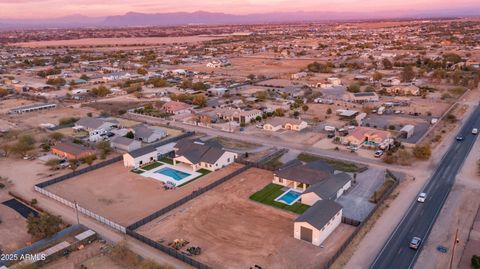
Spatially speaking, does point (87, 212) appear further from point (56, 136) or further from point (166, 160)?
point (56, 136)

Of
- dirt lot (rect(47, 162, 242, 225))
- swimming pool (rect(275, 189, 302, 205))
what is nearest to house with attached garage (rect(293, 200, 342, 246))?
swimming pool (rect(275, 189, 302, 205))

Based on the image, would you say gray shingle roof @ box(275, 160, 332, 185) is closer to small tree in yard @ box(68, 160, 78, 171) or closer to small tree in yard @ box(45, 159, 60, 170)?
small tree in yard @ box(68, 160, 78, 171)

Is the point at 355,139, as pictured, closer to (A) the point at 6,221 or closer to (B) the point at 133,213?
(B) the point at 133,213

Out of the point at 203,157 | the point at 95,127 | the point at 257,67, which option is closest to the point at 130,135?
the point at 95,127

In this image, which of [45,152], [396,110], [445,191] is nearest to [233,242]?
[445,191]

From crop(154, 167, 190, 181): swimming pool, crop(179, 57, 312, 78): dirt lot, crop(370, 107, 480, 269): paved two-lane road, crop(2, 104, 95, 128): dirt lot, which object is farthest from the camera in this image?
crop(179, 57, 312, 78): dirt lot

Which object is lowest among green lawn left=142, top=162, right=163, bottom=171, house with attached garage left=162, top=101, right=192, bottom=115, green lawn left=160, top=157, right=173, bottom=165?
green lawn left=142, top=162, right=163, bottom=171

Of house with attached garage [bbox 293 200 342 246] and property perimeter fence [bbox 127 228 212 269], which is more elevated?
house with attached garage [bbox 293 200 342 246]

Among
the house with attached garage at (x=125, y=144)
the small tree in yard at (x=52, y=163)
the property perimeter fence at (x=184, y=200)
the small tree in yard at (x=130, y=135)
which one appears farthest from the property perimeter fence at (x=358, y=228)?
the small tree in yard at (x=130, y=135)
